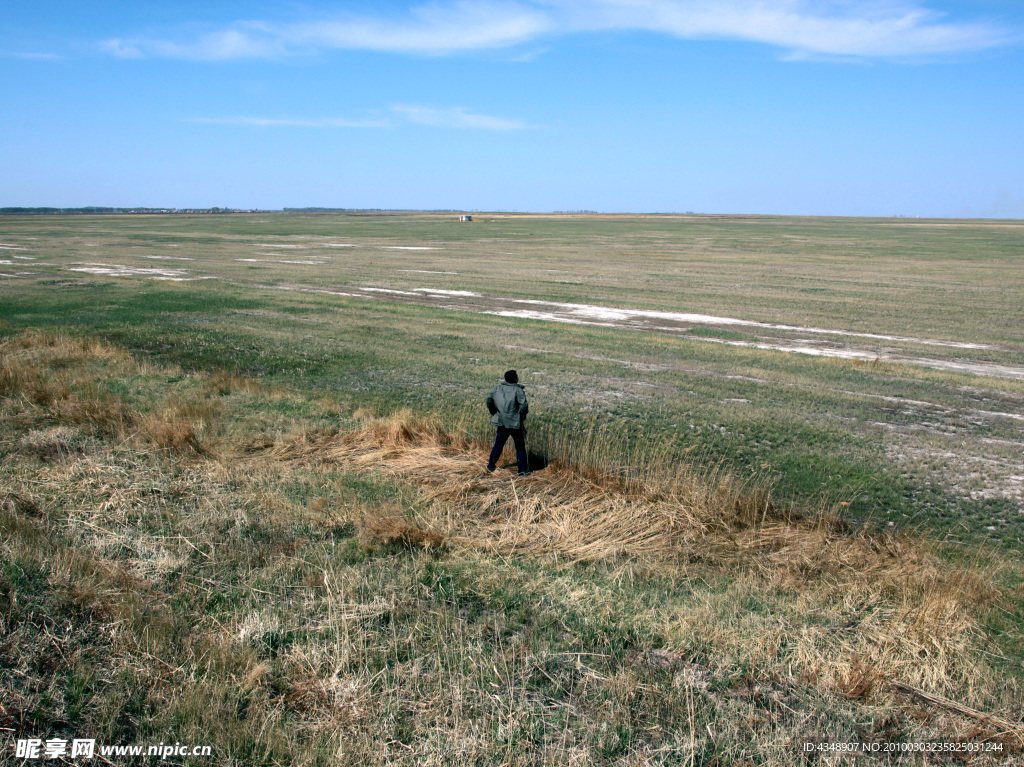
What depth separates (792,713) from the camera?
4902 millimetres

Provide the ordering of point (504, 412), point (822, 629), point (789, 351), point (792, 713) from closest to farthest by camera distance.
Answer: point (792, 713) < point (822, 629) < point (504, 412) < point (789, 351)

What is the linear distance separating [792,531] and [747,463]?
3.07 metres

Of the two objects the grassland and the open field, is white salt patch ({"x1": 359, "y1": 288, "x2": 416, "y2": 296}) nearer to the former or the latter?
the open field

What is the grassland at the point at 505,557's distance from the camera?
186 inches

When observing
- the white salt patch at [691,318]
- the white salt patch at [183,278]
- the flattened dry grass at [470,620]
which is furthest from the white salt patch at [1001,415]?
the white salt patch at [183,278]

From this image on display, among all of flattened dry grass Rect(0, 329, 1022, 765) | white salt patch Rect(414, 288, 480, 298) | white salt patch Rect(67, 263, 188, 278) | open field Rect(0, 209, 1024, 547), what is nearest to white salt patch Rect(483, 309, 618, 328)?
open field Rect(0, 209, 1024, 547)

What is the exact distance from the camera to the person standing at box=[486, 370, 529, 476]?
10.1m

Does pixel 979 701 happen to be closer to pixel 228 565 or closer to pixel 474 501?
pixel 474 501

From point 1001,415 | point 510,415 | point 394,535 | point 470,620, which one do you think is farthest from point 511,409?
point 1001,415

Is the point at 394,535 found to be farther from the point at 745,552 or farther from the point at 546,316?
the point at 546,316

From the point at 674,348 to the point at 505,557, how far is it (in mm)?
15063

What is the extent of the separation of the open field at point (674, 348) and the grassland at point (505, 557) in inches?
5.8

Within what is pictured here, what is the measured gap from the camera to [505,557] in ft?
24.8

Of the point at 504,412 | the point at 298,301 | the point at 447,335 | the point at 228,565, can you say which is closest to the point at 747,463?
the point at 504,412
